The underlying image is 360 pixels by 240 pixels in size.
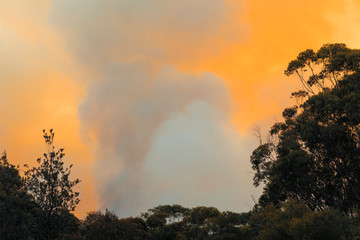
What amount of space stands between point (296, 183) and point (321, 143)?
546cm

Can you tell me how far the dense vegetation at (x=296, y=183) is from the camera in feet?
77.8

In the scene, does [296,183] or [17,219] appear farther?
[296,183]

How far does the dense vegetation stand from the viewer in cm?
2372

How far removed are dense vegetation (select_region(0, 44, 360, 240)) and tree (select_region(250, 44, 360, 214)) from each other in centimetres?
10

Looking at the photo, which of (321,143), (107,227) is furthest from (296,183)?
(107,227)

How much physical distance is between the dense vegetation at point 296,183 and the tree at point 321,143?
3.8 inches

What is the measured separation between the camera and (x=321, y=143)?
3547 centimetres

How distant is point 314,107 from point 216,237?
2189 centimetres

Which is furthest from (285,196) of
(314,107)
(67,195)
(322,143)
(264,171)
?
(67,195)

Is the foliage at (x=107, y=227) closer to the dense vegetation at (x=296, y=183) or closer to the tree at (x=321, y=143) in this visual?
the dense vegetation at (x=296, y=183)

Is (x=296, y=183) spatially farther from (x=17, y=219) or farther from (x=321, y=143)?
(x=17, y=219)

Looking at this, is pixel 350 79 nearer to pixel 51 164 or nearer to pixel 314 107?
pixel 314 107

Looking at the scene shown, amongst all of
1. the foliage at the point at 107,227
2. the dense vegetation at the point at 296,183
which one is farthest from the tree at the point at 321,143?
the foliage at the point at 107,227

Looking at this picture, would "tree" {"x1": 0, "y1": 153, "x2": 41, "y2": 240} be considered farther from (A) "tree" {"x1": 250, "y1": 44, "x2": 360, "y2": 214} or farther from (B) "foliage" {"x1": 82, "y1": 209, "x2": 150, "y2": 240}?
(A) "tree" {"x1": 250, "y1": 44, "x2": 360, "y2": 214}
